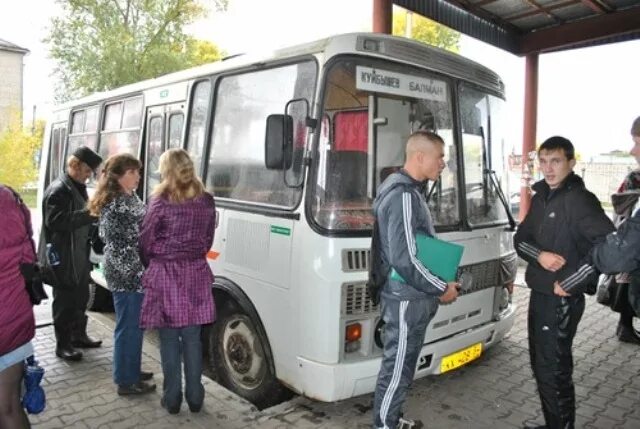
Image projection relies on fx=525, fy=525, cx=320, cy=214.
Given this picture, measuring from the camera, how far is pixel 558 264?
9.99 feet

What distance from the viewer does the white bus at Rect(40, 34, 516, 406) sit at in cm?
341

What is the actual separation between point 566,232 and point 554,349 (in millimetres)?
716

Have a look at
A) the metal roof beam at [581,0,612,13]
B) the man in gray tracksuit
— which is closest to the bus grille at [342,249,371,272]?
the man in gray tracksuit

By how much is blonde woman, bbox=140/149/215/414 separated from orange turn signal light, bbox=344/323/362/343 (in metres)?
0.94

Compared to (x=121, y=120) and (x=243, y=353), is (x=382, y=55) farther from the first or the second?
(x=121, y=120)

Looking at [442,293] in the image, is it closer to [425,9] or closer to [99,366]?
[99,366]

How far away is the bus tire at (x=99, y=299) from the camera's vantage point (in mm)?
6445

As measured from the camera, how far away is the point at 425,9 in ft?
30.8

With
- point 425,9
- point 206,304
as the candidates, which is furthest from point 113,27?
point 206,304

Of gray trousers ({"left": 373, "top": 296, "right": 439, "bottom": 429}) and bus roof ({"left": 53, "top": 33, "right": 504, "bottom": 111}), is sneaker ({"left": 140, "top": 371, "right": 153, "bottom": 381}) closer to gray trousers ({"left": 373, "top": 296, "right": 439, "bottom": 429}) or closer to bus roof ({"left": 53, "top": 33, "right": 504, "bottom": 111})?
gray trousers ({"left": 373, "top": 296, "right": 439, "bottom": 429})

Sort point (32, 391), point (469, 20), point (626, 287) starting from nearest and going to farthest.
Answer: point (32, 391)
point (626, 287)
point (469, 20)

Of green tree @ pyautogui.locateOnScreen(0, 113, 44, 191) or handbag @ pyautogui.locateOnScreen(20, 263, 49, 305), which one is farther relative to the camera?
green tree @ pyautogui.locateOnScreen(0, 113, 44, 191)

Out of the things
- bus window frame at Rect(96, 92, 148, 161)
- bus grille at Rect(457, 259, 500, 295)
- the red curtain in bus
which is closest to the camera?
the red curtain in bus

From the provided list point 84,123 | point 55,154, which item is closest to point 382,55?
point 84,123
